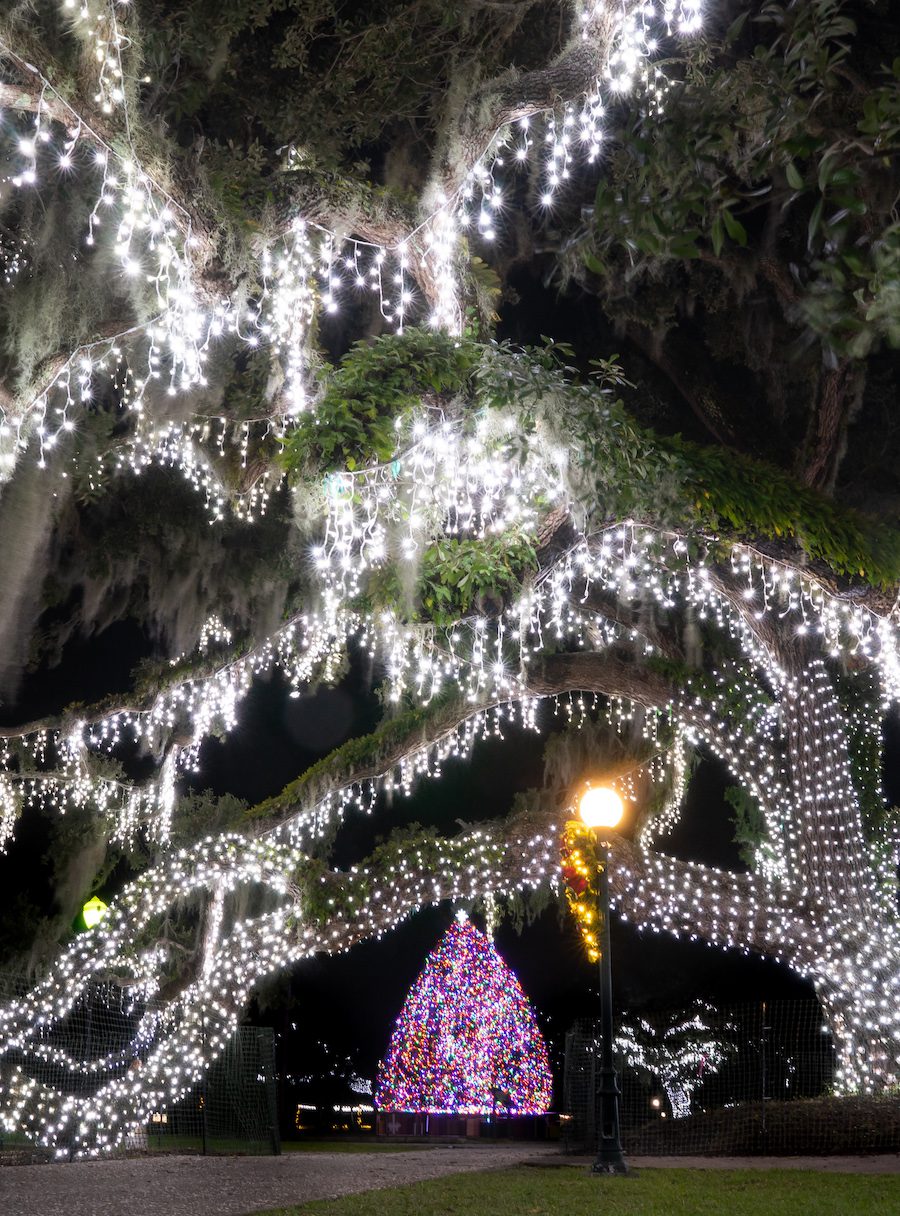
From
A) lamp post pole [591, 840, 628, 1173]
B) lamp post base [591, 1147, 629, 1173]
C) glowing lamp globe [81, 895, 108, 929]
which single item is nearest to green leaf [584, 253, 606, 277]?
lamp post pole [591, 840, 628, 1173]

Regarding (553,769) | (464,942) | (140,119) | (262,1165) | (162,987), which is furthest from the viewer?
(464,942)

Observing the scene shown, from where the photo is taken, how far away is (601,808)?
6961 mm

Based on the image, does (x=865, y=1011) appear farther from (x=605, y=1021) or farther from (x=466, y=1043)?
(x=466, y=1043)

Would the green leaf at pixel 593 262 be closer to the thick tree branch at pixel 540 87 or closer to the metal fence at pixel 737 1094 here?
the thick tree branch at pixel 540 87

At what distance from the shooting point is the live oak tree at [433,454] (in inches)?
239

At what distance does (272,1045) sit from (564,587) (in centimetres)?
530

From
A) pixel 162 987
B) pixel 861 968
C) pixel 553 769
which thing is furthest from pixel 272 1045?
pixel 861 968

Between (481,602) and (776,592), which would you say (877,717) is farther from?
(481,602)

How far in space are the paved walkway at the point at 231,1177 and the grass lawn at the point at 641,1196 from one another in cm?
39

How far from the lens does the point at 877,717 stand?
449 inches

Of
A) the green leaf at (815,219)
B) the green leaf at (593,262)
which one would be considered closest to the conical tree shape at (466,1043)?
the green leaf at (593,262)

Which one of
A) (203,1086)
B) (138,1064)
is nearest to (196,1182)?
(203,1086)

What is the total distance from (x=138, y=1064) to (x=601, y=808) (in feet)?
16.8

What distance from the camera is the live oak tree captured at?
6.07m
